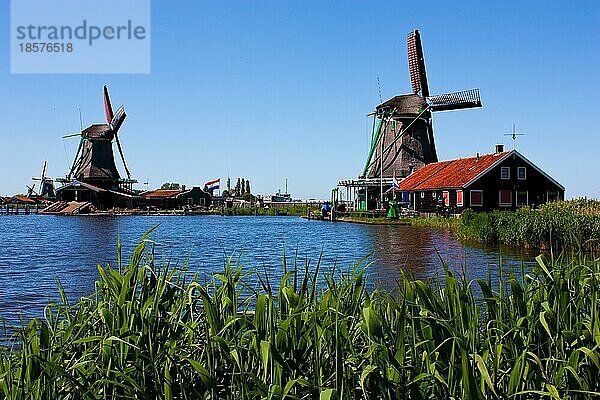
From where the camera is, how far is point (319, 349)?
350cm

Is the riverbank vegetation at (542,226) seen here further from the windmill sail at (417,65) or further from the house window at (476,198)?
the windmill sail at (417,65)

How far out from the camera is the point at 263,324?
370cm

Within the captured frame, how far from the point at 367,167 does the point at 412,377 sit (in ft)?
140

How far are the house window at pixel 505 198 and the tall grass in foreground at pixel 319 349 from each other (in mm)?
32708

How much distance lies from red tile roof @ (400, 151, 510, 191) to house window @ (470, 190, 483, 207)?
0.73 metres

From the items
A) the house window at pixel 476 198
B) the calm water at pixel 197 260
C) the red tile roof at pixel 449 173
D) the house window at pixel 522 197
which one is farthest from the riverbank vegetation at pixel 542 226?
the house window at pixel 522 197

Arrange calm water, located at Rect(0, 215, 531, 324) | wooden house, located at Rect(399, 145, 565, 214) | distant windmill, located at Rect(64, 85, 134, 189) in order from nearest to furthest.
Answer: calm water, located at Rect(0, 215, 531, 324)
wooden house, located at Rect(399, 145, 565, 214)
distant windmill, located at Rect(64, 85, 134, 189)

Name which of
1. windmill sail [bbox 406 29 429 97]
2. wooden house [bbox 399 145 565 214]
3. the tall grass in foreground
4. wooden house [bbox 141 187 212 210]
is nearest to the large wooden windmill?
windmill sail [bbox 406 29 429 97]

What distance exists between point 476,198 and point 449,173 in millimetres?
3621

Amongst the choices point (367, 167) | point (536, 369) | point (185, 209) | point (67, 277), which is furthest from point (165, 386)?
point (185, 209)

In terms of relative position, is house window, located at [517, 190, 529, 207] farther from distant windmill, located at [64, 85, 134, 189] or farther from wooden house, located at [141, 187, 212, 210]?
wooden house, located at [141, 187, 212, 210]

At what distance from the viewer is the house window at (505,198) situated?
A: 35656mm

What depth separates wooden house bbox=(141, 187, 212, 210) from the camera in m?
72.4

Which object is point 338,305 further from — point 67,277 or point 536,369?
point 67,277
